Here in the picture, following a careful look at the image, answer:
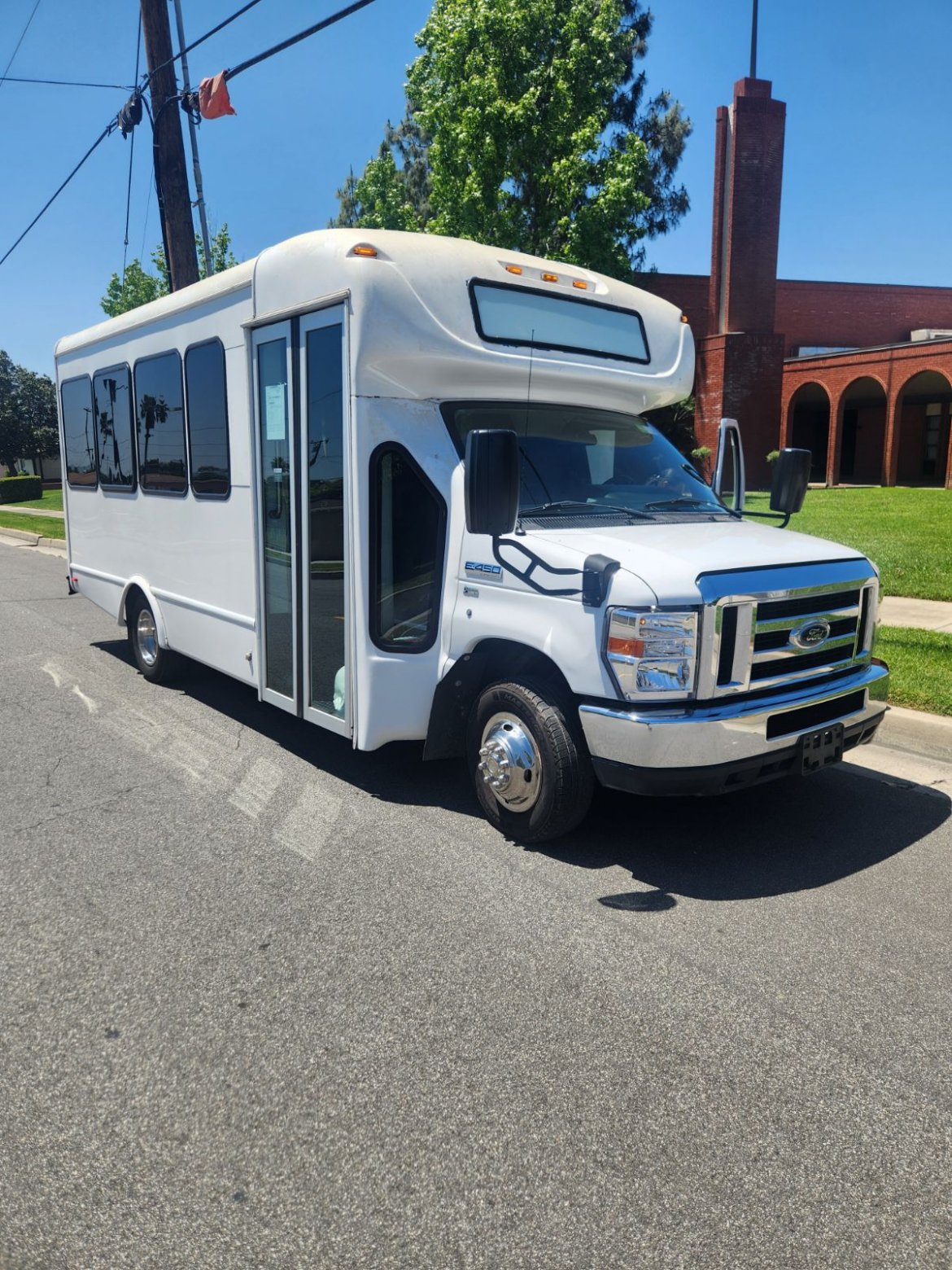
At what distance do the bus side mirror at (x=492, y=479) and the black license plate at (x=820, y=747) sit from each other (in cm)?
166

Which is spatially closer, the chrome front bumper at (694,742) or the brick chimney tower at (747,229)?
the chrome front bumper at (694,742)

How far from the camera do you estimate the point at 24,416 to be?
192 feet

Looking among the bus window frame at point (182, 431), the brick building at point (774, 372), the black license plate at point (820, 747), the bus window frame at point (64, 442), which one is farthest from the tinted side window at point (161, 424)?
the brick building at point (774, 372)

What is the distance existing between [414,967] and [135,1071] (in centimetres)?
102

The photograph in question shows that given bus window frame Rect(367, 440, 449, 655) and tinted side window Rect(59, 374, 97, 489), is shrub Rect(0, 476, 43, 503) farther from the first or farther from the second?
bus window frame Rect(367, 440, 449, 655)

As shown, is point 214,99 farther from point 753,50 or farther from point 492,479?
point 753,50

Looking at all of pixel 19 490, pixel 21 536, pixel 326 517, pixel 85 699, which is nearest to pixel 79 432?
pixel 85 699

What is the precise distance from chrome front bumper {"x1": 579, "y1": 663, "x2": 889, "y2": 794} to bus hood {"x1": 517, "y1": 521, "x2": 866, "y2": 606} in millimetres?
497

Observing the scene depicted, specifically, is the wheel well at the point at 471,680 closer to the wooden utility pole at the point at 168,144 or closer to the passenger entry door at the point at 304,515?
the passenger entry door at the point at 304,515

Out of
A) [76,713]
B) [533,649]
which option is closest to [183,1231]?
[533,649]

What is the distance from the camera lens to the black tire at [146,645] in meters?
8.00

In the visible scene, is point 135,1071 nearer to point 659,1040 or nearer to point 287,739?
point 659,1040

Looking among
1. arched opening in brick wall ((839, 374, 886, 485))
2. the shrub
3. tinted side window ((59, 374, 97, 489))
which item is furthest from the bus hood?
the shrub

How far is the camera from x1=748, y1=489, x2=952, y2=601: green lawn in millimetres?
11266
